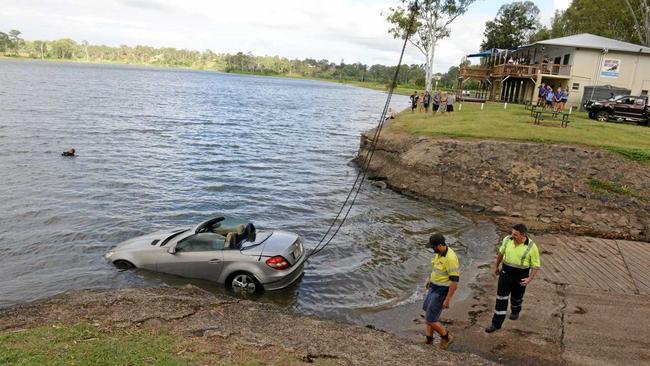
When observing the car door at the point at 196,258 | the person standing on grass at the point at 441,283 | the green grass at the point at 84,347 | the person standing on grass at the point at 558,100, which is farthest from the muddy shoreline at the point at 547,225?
the person standing on grass at the point at 558,100

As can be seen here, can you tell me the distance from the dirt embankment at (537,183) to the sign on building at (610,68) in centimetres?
2140

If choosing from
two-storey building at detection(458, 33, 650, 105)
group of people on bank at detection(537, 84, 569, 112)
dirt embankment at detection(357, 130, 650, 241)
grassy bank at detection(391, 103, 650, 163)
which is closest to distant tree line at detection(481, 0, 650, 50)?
two-storey building at detection(458, 33, 650, 105)

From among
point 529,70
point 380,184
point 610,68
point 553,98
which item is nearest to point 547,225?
point 380,184

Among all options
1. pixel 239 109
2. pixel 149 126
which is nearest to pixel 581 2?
pixel 239 109

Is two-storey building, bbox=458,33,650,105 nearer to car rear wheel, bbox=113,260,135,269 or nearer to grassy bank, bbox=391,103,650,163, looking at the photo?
grassy bank, bbox=391,103,650,163

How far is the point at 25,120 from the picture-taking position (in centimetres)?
3653

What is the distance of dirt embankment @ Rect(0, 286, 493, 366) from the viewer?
7.07m

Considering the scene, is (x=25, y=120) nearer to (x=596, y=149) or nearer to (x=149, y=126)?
(x=149, y=126)

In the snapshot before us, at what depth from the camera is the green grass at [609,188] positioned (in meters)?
17.1

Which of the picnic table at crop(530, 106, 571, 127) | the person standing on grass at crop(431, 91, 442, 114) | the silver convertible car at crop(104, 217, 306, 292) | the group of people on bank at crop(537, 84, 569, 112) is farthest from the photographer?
the person standing on grass at crop(431, 91, 442, 114)

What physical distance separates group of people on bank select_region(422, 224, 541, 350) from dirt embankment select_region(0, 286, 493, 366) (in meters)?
0.72

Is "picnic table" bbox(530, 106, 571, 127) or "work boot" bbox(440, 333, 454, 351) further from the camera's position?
"picnic table" bbox(530, 106, 571, 127)

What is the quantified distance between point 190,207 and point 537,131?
1614cm

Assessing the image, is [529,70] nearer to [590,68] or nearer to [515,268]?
[590,68]
